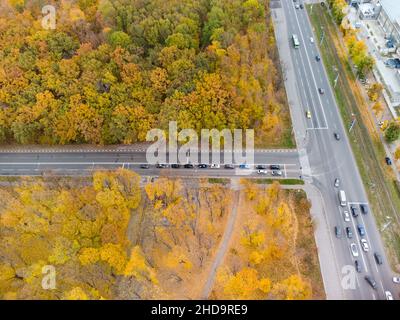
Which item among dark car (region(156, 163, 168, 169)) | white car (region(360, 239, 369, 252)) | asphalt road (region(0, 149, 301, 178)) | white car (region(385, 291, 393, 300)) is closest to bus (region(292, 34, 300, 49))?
asphalt road (region(0, 149, 301, 178))

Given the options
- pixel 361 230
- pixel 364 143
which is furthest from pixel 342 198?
pixel 364 143

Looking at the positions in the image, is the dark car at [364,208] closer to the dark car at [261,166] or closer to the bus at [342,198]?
the bus at [342,198]

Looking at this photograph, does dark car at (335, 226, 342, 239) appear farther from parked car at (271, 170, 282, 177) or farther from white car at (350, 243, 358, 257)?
parked car at (271, 170, 282, 177)

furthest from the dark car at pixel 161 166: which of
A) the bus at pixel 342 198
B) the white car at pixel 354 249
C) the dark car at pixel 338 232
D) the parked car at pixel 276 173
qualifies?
the white car at pixel 354 249

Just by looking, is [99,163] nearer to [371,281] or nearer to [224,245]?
[224,245]

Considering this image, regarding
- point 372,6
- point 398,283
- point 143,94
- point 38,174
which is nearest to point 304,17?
point 372,6

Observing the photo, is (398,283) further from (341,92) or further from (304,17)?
(304,17)
